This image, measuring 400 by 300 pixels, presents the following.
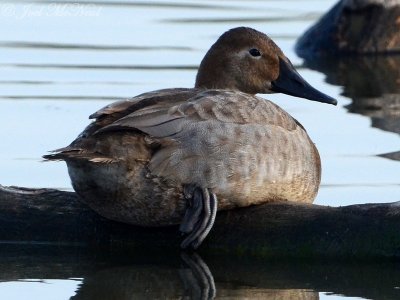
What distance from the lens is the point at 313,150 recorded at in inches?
323

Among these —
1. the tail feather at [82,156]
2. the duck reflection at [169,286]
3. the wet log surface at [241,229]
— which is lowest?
the duck reflection at [169,286]

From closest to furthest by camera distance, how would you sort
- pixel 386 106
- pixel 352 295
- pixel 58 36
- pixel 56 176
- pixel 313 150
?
1. pixel 352 295
2. pixel 313 150
3. pixel 56 176
4. pixel 386 106
5. pixel 58 36

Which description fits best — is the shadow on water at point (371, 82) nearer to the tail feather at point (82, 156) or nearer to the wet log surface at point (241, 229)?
the wet log surface at point (241, 229)

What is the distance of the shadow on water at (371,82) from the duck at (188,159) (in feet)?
7.89

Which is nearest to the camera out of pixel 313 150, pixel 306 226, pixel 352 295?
pixel 352 295

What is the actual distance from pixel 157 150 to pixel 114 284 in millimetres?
700

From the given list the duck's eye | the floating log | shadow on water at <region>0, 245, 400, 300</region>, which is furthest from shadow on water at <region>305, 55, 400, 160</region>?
shadow on water at <region>0, 245, 400, 300</region>

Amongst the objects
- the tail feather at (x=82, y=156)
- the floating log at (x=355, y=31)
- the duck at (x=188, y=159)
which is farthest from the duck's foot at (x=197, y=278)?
the floating log at (x=355, y=31)

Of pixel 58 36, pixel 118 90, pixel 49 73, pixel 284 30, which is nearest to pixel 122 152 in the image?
pixel 118 90

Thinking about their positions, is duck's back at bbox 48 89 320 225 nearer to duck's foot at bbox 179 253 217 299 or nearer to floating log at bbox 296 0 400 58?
duck's foot at bbox 179 253 217 299

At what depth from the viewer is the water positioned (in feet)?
24.1

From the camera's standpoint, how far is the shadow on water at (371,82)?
466 inches

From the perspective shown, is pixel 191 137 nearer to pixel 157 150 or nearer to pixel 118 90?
pixel 157 150

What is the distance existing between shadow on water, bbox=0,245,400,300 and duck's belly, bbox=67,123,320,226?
26cm
